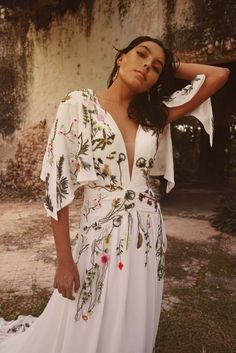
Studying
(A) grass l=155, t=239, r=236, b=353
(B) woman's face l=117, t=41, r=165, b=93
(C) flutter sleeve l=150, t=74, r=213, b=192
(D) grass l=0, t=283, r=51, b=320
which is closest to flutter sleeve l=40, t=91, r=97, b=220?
(B) woman's face l=117, t=41, r=165, b=93

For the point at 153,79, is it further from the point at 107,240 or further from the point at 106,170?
the point at 107,240

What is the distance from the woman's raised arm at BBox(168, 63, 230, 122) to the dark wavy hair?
0.20 feet

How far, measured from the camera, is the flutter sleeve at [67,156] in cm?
138

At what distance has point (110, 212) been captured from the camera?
1447 millimetres

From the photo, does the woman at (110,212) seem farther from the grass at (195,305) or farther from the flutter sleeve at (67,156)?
the grass at (195,305)

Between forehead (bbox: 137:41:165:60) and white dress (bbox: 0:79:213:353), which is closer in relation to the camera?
white dress (bbox: 0:79:213:353)

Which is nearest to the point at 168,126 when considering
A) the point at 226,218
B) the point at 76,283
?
the point at 76,283

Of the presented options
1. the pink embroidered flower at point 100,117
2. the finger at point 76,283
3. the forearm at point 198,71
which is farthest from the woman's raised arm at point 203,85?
the finger at point 76,283

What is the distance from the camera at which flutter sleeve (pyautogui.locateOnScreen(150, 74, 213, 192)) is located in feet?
5.38

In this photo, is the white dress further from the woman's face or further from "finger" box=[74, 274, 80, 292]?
the woman's face

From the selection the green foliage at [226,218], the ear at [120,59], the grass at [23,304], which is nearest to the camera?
the ear at [120,59]

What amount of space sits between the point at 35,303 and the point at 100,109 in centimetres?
181

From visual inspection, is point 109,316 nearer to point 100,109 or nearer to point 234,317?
point 100,109

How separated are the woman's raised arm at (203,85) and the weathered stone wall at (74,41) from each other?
3.27 meters
